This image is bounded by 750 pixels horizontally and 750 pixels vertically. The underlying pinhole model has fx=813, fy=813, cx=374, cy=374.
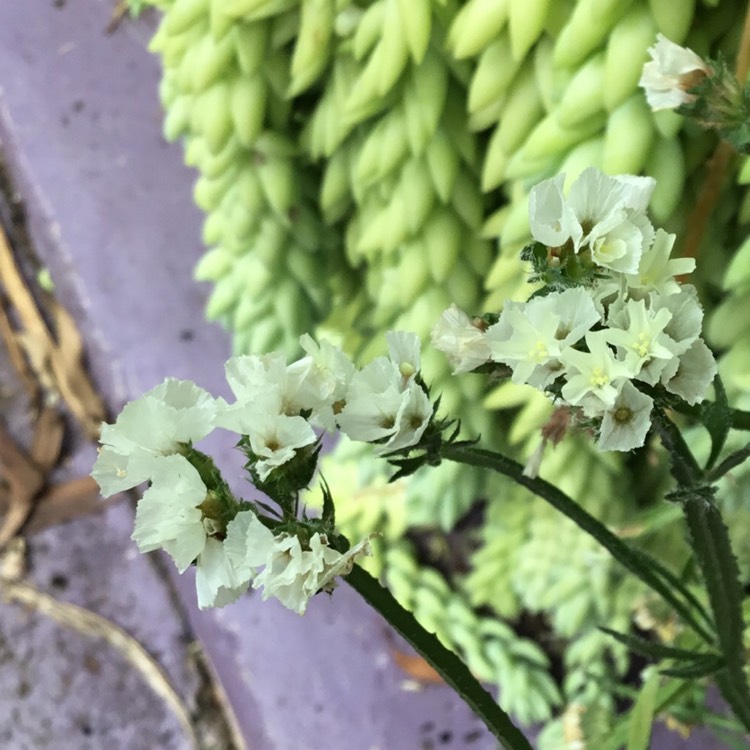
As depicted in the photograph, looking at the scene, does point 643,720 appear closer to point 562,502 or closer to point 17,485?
point 562,502

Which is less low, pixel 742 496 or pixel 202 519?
pixel 202 519

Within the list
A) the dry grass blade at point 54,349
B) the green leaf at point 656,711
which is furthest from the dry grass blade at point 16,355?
the green leaf at point 656,711

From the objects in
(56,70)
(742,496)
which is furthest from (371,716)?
(56,70)

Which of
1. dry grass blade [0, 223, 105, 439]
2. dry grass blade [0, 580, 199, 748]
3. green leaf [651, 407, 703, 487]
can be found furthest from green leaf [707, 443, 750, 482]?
dry grass blade [0, 223, 105, 439]

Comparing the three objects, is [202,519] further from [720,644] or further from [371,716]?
[371,716]

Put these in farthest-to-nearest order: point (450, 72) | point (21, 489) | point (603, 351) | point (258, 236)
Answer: point (21, 489) → point (258, 236) → point (450, 72) → point (603, 351)

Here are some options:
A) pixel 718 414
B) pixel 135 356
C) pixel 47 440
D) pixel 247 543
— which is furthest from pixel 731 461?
pixel 47 440

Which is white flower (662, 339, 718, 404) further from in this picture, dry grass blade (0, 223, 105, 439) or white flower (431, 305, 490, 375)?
dry grass blade (0, 223, 105, 439)
